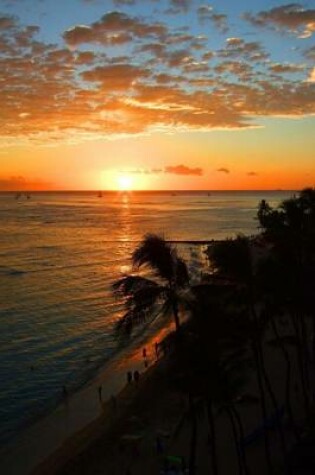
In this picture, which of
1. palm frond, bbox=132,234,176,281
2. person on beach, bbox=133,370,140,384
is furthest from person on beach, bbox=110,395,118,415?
palm frond, bbox=132,234,176,281

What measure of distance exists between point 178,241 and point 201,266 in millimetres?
32499

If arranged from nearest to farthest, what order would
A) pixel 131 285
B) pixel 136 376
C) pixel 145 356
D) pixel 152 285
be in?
1. pixel 131 285
2. pixel 152 285
3. pixel 136 376
4. pixel 145 356

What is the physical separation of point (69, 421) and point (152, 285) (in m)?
19.8

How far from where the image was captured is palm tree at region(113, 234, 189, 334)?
15.9 metres

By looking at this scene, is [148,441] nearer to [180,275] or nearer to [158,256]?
[180,275]

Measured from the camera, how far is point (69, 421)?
32750 millimetres

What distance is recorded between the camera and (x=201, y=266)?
88.1 meters

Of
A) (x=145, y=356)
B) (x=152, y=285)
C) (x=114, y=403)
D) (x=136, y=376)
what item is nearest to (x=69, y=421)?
(x=114, y=403)

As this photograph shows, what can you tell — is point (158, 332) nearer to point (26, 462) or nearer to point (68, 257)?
point (26, 462)

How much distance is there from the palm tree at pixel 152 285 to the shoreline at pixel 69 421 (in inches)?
589

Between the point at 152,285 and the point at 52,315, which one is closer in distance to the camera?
the point at 152,285

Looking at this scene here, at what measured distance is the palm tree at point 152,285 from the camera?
15.9m

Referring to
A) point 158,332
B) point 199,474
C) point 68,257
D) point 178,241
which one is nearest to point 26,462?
point 199,474

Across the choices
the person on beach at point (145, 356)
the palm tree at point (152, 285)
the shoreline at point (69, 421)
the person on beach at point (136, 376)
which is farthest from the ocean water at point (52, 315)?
the palm tree at point (152, 285)
